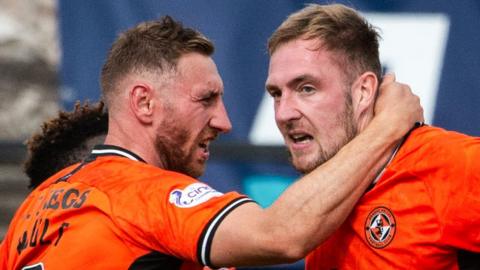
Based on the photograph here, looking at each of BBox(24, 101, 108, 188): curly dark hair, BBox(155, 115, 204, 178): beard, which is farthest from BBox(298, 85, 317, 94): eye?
BBox(24, 101, 108, 188): curly dark hair

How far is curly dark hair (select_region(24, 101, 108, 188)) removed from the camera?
14.1 feet

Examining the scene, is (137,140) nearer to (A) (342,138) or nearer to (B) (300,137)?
(B) (300,137)

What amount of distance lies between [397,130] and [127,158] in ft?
3.12

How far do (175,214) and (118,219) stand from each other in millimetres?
196

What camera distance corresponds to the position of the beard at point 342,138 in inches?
137

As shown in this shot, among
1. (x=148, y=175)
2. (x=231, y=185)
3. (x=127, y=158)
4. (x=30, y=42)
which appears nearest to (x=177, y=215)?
(x=148, y=175)

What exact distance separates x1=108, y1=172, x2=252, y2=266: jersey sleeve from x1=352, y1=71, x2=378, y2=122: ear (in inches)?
19.3

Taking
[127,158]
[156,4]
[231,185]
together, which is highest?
[156,4]

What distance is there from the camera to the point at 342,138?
3.49 m

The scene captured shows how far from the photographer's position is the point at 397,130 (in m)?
3.38

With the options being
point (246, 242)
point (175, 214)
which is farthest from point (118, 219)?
point (246, 242)

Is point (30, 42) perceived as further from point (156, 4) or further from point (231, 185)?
point (231, 185)

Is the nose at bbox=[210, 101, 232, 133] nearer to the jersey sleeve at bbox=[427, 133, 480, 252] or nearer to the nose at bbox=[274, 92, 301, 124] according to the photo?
the nose at bbox=[274, 92, 301, 124]

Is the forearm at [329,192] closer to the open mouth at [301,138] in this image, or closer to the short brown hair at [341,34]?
the open mouth at [301,138]
